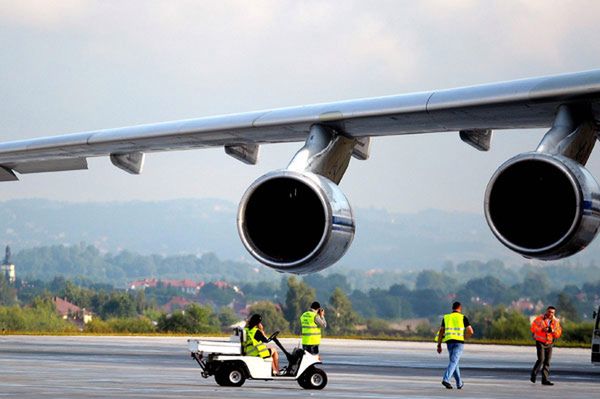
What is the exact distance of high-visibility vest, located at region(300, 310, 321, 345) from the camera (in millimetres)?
24234

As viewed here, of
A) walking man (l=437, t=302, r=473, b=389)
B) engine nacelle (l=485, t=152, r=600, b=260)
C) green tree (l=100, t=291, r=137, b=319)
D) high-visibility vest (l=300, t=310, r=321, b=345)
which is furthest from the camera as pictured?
green tree (l=100, t=291, r=137, b=319)

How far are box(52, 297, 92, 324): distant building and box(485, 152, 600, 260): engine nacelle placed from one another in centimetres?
6834

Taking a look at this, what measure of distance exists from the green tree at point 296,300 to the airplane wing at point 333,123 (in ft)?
181

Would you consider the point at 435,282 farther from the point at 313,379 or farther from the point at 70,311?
the point at 313,379

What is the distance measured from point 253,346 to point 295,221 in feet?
→ 25.3

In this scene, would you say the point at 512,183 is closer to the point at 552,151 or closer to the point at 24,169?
the point at 552,151

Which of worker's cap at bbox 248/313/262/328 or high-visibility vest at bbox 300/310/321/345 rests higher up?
high-visibility vest at bbox 300/310/321/345

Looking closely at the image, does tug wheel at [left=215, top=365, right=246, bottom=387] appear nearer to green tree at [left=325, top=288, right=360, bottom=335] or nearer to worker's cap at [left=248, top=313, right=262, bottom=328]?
worker's cap at [left=248, top=313, right=262, bottom=328]

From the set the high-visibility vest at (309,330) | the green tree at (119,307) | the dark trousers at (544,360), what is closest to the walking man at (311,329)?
the high-visibility vest at (309,330)

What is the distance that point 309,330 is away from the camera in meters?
24.3

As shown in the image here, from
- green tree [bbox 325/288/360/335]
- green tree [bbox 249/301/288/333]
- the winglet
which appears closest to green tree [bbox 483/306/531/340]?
green tree [bbox 325/288/360/335]

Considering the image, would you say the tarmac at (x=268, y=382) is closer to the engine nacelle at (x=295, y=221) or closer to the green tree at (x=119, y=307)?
the engine nacelle at (x=295, y=221)

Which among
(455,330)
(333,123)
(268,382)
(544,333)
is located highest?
(333,123)

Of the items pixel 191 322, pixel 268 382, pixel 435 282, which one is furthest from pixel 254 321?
pixel 435 282
